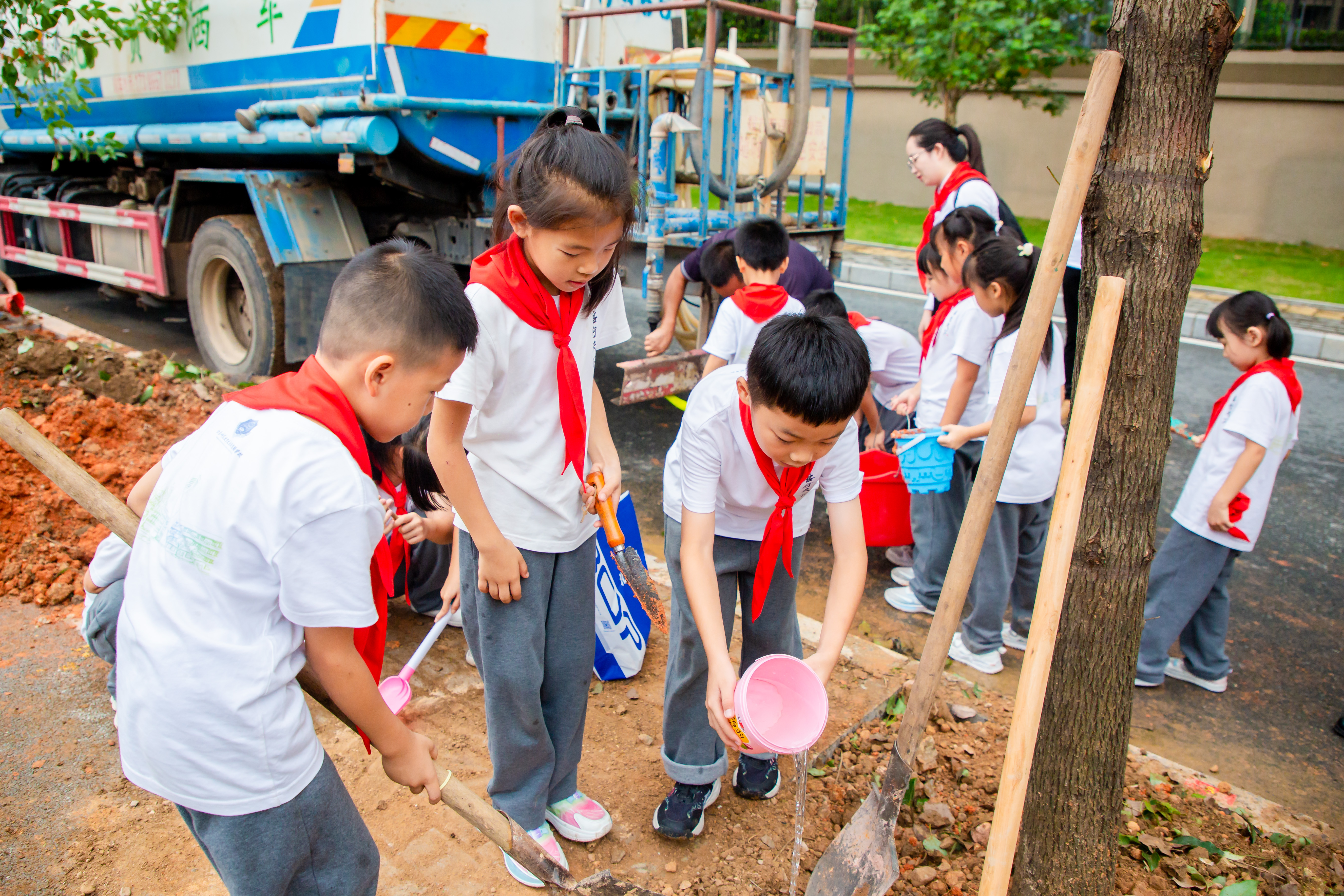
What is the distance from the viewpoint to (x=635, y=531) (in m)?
2.73

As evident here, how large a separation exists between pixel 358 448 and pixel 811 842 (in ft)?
5.06

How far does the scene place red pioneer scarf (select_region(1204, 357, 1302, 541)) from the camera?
2.81 m

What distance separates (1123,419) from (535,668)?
4.24ft

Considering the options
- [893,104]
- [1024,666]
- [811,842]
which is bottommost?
[811,842]

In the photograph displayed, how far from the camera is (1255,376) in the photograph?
2.82 m

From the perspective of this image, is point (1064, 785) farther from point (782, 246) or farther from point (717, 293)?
point (717, 293)

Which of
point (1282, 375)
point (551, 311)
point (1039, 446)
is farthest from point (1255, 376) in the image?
point (551, 311)

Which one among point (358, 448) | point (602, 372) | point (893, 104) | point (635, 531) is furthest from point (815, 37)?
point (358, 448)

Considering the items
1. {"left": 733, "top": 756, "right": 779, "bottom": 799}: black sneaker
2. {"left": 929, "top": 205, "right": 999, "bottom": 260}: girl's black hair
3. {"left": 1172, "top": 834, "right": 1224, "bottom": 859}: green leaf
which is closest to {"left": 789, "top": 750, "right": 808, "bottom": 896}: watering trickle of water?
{"left": 733, "top": 756, "right": 779, "bottom": 799}: black sneaker

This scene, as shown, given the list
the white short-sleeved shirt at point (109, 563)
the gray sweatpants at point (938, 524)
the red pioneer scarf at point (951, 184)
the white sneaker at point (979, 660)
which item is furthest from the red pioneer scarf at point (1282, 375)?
the white short-sleeved shirt at point (109, 563)

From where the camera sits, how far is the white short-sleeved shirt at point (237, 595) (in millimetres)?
1198

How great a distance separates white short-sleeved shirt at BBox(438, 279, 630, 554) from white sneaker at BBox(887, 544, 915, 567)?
7.48ft

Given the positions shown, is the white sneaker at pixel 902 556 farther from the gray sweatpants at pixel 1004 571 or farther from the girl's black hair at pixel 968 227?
the girl's black hair at pixel 968 227

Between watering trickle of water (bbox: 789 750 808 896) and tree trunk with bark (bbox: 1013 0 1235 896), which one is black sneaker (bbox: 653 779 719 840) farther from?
tree trunk with bark (bbox: 1013 0 1235 896)
